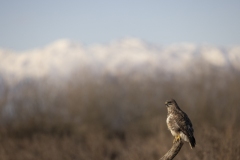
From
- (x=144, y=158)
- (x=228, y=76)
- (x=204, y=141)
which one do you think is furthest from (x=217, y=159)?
(x=228, y=76)

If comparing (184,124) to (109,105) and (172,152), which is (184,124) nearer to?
(172,152)

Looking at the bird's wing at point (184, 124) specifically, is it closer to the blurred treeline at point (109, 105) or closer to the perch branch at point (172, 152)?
the perch branch at point (172, 152)

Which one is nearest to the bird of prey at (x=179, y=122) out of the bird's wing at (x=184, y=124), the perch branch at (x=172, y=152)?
the bird's wing at (x=184, y=124)

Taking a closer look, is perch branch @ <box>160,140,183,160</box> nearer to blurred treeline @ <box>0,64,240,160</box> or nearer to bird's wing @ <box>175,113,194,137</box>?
bird's wing @ <box>175,113,194,137</box>

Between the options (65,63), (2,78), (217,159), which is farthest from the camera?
(65,63)

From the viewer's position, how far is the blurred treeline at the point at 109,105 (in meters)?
24.0

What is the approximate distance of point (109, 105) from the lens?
27688mm

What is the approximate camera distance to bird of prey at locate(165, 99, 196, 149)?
5488 mm

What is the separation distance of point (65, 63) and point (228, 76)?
1032 inches

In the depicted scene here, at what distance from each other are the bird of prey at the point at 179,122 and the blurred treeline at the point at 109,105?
15.8m

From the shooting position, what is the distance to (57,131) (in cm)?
2489

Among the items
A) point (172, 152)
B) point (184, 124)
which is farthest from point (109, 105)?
point (172, 152)

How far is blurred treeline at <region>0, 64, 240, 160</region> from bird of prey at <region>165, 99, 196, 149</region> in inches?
621

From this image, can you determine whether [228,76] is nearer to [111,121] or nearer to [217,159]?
[111,121]
